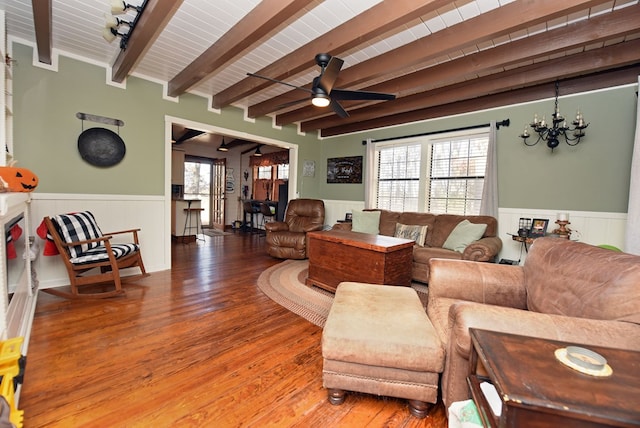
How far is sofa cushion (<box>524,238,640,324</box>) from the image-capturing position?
112 centimetres

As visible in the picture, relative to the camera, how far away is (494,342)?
928 millimetres

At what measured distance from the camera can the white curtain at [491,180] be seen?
3707 millimetres

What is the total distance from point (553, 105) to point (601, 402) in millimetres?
3874

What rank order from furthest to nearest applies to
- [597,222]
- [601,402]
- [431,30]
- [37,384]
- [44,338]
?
1. [597,222]
2. [431,30]
3. [44,338]
4. [37,384]
5. [601,402]

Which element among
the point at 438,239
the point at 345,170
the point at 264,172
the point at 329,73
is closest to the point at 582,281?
the point at 329,73

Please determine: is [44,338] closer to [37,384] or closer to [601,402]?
[37,384]

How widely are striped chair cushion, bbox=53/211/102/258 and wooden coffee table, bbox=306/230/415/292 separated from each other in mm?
2339

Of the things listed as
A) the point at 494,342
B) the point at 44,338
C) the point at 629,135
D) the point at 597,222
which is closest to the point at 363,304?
the point at 494,342

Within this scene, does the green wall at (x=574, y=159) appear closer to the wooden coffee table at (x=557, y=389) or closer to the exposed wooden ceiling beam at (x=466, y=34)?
the exposed wooden ceiling beam at (x=466, y=34)

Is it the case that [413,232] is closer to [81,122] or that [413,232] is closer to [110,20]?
[110,20]

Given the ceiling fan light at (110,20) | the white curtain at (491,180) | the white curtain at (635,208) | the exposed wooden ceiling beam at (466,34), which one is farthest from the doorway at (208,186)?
the white curtain at (635,208)

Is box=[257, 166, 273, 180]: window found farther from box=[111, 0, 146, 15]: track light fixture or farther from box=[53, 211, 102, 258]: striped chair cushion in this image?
box=[111, 0, 146, 15]: track light fixture

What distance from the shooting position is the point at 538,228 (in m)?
3.24

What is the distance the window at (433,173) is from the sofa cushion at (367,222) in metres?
0.68
